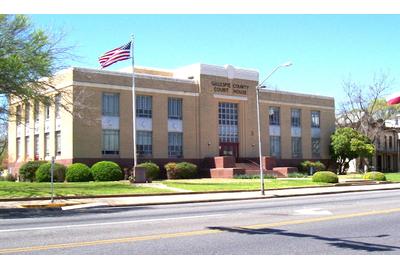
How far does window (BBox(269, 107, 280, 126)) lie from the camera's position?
2068 inches

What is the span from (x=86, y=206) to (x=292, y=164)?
3524cm

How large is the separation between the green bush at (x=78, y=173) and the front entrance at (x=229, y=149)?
47.9 feet

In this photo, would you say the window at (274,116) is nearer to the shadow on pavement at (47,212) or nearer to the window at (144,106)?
the window at (144,106)

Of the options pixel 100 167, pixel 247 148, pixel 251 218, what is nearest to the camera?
pixel 251 218

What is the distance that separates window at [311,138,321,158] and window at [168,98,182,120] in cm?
1808

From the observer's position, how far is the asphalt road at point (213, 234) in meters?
9.56

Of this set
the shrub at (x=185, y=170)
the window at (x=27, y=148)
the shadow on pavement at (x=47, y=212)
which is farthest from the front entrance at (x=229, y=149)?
the shadow on pavement at (x=47, y=212)

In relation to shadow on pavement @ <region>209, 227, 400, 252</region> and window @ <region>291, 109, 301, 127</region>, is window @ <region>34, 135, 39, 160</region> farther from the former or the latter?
shadow on pavement @ <region>209, 227, 400, 252</region>

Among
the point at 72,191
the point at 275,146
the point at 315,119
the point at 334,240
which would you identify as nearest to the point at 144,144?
the point at 275,146

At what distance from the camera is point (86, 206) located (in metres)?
21.4

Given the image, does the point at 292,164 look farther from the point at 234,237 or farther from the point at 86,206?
the point at 234,237

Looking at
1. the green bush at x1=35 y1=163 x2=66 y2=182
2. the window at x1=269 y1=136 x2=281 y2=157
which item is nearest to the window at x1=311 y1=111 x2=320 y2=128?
Result: the window at x1=269 y1=136 x2=281 y2=157

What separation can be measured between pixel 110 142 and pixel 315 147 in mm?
25147

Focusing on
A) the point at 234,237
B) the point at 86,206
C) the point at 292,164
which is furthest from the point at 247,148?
the point at 234,237
